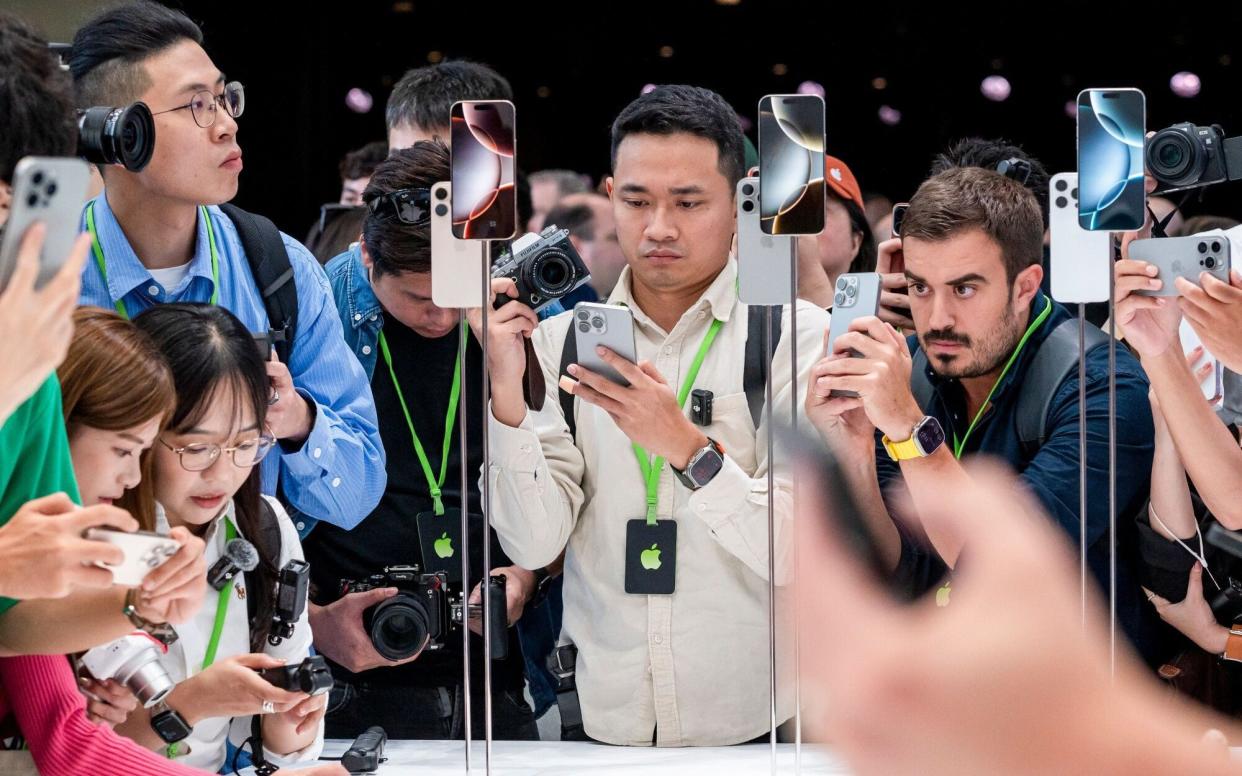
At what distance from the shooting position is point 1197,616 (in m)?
2.16

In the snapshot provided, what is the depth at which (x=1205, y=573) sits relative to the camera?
2176 mm

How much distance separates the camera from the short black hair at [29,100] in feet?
4.49

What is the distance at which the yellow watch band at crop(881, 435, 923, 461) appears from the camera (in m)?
1.92

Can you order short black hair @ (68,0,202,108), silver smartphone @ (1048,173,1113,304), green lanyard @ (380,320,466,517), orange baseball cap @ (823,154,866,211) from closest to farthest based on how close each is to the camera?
silver smartphone @ (1048,173,1113,304), short black hair @ (68,0,202,108), green lanyard @ (380,320,466,517), orange baseball cap @ (823,154,866,211)

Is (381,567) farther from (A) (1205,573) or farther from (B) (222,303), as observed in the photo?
(A) (1205,573)

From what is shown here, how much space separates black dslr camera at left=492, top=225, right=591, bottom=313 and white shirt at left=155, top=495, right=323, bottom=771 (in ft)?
1.65

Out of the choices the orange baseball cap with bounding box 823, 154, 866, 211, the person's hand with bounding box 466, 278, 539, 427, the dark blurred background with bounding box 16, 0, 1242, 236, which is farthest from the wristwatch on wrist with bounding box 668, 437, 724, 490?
the dark blurred background with bounding box 16, 0, 1242, 236

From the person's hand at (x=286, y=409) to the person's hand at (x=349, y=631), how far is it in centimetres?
27

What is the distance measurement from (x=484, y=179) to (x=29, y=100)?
1.86 feet

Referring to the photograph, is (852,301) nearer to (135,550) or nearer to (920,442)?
(920,442)

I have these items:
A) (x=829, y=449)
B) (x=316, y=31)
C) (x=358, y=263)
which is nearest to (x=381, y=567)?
(x=358, y=263)

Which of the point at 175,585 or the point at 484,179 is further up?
the point at 484,179

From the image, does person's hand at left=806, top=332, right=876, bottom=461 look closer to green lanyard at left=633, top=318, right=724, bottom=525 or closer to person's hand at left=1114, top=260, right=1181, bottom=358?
green lanyard at left=633, top=318, right=724, bottom=525

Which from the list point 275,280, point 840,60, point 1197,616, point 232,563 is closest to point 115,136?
point 275,280
